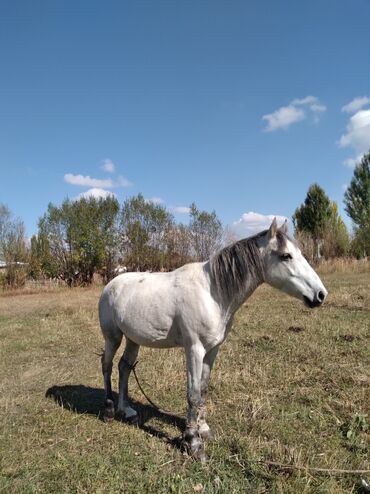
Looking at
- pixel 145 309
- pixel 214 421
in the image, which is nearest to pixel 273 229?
pixel 145 309

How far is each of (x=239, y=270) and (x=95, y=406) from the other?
2.90 meters

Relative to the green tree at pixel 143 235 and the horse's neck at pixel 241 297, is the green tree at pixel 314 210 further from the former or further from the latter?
the horse's neck at pixel 241 297

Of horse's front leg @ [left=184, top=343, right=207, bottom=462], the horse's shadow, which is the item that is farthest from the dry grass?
horse's front leg @ [left=184, top=343, right=207, bottom=462]

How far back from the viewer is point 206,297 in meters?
4.02

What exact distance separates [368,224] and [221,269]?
1147 inches

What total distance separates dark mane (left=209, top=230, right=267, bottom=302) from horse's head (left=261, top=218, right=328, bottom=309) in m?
0.09

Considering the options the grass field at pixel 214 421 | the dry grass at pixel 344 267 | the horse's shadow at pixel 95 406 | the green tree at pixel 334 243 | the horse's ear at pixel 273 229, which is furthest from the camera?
the green tree at pixel 334 243

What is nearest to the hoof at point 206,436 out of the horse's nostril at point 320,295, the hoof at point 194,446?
the hoof at point 194,446

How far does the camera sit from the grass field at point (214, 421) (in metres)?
3.44

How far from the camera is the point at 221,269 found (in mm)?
4098

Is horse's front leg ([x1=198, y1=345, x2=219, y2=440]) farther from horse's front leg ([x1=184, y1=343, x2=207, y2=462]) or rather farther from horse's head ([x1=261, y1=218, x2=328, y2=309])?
horse's head ([x1=261, y1=218, x2=328, y2=309])

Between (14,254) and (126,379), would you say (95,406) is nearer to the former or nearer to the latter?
(126,379)

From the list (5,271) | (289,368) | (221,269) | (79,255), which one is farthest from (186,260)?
(221,269)

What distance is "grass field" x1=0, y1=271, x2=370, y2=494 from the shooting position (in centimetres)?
344
